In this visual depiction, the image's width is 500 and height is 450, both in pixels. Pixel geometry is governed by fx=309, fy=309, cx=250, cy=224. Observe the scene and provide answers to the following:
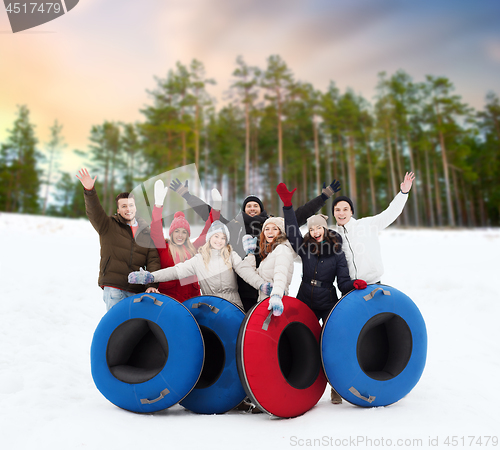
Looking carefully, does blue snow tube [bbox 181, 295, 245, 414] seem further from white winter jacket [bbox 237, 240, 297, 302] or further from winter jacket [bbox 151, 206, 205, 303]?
winter jacket [bbox 151, 206, 205, 303]

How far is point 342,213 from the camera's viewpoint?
3561mm

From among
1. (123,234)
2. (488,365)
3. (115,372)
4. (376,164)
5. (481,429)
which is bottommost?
(488,365)

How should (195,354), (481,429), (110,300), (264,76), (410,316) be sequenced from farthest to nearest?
(264,76) < (110,300) < (410,316) < (195,354) < (481,429)

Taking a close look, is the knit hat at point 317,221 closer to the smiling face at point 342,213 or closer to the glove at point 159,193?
the smiling face at point 342,213

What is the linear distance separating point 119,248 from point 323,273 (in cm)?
228

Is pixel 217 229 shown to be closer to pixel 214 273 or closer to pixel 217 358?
pixel 214 273

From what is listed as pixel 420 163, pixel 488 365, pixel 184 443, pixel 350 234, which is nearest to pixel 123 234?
pixel 184 443

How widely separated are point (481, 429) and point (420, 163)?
106 ft

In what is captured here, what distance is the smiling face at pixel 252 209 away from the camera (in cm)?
397

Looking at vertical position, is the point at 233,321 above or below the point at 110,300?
below

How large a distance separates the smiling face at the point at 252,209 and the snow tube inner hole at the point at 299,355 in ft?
5.07

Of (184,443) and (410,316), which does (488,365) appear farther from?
(184,443)

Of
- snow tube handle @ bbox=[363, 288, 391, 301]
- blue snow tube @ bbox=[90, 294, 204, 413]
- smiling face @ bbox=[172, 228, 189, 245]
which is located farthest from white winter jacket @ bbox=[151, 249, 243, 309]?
snow tube handle @ bbox=[363, 288, 391, 301]

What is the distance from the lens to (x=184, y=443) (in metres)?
2.26
